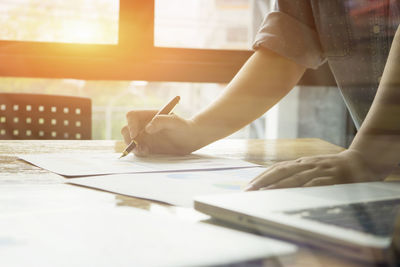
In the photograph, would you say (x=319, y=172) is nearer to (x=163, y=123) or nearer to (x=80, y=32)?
(x=163, y=123)

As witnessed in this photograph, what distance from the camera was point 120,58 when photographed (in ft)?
7.74

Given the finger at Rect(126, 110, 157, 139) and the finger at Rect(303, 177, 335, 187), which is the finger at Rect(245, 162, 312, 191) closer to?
the finger at Rect(303, 177, 335, 187)

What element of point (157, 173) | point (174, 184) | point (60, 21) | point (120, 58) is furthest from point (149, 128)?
point (60, 21)

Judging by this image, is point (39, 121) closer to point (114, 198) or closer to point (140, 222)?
point (114, 198)

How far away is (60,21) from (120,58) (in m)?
0.63

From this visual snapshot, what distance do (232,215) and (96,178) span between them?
0.30 m

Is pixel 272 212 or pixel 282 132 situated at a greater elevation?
pixel 272 212

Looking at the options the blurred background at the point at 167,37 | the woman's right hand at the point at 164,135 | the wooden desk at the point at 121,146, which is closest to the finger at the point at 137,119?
the woman's right hand at the point at 164,135

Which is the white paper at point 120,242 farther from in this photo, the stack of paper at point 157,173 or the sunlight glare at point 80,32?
the sunlight glare at point 80,32

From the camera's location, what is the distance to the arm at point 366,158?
0.54m

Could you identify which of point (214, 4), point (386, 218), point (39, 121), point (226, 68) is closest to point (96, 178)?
point (386, 218)

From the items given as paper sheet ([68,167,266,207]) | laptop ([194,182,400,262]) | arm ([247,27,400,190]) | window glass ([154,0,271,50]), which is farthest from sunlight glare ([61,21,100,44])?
laptop ([194,182,400,262])

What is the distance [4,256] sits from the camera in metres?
0.29

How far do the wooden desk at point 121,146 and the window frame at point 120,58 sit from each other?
120cm
